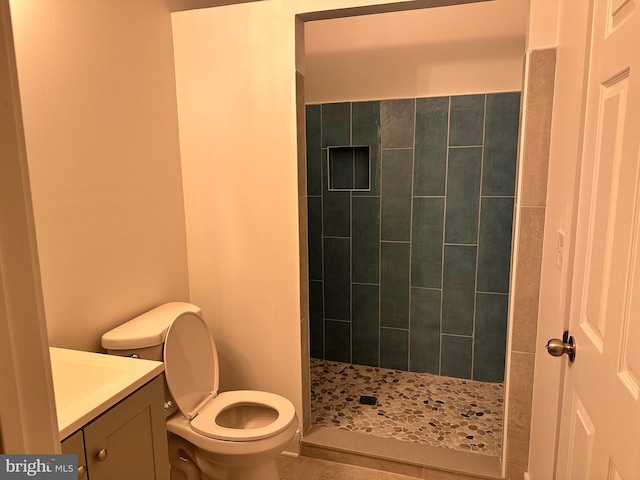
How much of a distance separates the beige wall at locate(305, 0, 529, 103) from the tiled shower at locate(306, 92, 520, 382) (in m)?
0.09

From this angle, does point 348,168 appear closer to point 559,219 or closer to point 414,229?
point 414,229

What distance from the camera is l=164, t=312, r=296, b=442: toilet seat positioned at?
5.76 ft

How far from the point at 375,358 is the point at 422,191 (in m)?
1.25

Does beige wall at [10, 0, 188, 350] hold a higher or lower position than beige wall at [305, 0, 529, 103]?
lower

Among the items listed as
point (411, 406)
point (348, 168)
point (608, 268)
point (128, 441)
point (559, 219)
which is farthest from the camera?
point (348, 168)

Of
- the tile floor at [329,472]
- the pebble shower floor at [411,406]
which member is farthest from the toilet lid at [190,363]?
the pebble shower floor at [411,406]

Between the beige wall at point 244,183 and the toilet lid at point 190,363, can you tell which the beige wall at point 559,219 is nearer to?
the beige wall at point 244,183

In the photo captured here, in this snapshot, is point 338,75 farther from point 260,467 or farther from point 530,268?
point 260,467

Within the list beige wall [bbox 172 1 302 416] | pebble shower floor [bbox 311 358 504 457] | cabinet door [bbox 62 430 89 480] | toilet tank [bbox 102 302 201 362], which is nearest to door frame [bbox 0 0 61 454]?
cabinet door [bbox 62 430 89 480]

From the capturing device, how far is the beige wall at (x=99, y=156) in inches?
60.1

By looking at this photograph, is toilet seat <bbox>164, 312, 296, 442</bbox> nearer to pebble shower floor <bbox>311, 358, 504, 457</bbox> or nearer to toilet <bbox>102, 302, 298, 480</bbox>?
toilet <bbox>102, 302, 298, 480</bbox>

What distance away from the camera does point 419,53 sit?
274cm

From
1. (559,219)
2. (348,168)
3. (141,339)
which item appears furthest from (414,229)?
(141,339)

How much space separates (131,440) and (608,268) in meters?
1.36
